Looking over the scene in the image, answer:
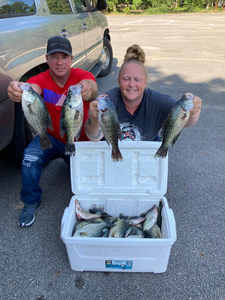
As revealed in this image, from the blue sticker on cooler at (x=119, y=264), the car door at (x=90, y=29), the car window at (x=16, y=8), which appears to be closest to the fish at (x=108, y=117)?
the blue sticker on cooler at (x=119, y=264)

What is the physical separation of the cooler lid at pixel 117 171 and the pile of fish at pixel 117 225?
0.20 metres

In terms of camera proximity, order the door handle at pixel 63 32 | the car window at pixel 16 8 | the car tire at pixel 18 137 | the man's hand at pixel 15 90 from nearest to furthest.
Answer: the man's hand at pixel 15 90, the car window at pixel 16 8, the car tire at pixel 18 137, the door handle at pixel 63 32

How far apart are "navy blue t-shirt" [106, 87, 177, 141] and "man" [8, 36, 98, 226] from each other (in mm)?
304

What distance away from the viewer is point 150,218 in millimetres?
2264

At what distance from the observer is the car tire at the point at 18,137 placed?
2773 millimetres

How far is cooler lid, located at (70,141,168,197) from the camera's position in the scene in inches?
91.7

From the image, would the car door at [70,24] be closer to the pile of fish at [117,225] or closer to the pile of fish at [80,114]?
the pile of fish at [80,114]

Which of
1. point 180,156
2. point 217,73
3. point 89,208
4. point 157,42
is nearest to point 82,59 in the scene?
point 180,156

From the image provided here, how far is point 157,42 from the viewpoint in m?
12.0

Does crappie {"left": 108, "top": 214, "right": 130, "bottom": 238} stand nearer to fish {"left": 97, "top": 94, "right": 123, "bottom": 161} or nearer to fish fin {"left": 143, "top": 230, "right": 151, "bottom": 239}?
fish fin {"left": 143, "top": 230, "right": 151, "bottom": 239}

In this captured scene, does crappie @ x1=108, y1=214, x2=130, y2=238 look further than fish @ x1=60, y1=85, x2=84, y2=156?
Yes

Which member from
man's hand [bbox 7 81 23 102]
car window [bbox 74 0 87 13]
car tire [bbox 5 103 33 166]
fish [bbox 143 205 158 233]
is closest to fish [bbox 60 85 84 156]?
man's hand [bbox 7 81 23 102]

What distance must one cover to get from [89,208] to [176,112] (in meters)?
1.42

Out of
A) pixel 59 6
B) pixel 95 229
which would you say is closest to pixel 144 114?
pixel 95 229
